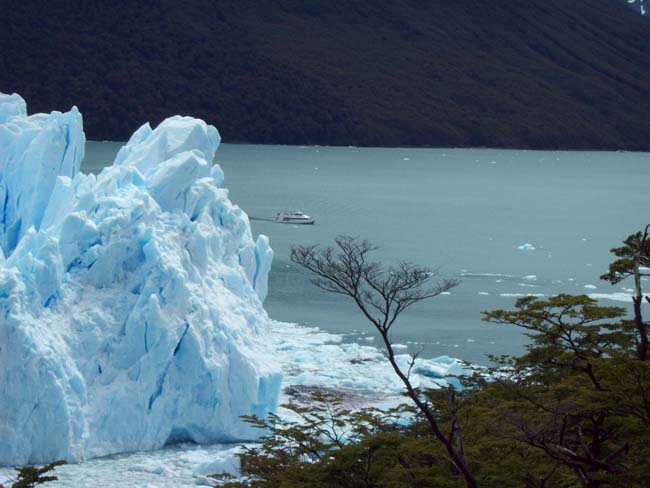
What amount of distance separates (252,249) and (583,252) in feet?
63.7

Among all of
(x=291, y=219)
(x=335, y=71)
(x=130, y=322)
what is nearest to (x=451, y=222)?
(x=291, y=219)

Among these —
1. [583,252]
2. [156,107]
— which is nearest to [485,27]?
[156,107]

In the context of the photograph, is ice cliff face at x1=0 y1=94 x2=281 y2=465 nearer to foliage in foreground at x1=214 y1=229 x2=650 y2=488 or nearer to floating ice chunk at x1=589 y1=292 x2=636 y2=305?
foliage in foreground at x1=214 y1=229 x2=650 y2=488

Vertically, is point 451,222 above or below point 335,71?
below

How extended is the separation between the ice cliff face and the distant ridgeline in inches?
3052

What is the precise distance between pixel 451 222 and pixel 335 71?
78224 millimetres

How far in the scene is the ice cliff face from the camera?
12133 millimetres

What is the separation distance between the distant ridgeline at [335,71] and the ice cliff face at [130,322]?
3052 inches

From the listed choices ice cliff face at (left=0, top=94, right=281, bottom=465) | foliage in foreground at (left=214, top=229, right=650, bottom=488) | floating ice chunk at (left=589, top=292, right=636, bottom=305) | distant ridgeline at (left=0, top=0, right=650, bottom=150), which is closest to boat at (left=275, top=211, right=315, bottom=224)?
floating ice chunk at (left=589, top=292, right=636, bottom=305)

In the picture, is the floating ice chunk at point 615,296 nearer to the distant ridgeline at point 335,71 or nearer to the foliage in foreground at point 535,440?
the foliage in foreground at point 535,440

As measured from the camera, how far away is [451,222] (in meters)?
42.5

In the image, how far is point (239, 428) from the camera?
1345cm

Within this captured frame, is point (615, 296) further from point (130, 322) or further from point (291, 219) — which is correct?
point (291, 219)

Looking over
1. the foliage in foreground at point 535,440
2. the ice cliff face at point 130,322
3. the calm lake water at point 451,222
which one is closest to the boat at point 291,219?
the calm lake water at point 451,222
